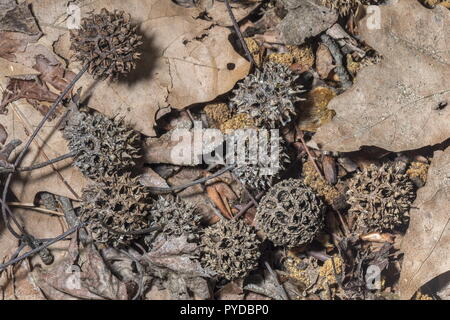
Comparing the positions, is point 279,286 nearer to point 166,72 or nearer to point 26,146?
point 166,72

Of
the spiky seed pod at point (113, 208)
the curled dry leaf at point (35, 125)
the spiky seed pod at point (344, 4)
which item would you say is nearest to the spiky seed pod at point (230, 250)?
the spiky seed pod at point (113, 208)

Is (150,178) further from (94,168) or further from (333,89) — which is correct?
(333,89)

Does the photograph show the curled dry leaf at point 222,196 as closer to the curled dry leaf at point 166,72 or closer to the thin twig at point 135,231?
the thin twig at point 135,231

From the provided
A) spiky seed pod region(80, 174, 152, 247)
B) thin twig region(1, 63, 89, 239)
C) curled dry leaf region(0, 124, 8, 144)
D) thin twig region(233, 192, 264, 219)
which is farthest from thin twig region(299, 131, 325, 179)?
curled dry leaf region(0, 124, 8, 144)

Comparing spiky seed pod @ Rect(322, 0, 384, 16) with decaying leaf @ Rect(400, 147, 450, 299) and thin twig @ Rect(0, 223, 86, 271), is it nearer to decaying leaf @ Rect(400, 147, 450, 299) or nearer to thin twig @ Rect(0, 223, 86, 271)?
decaying leaf @ Rect(400, 147, 450, 299)

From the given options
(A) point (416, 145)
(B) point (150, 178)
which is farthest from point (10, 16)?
(A) point (416, 145)
